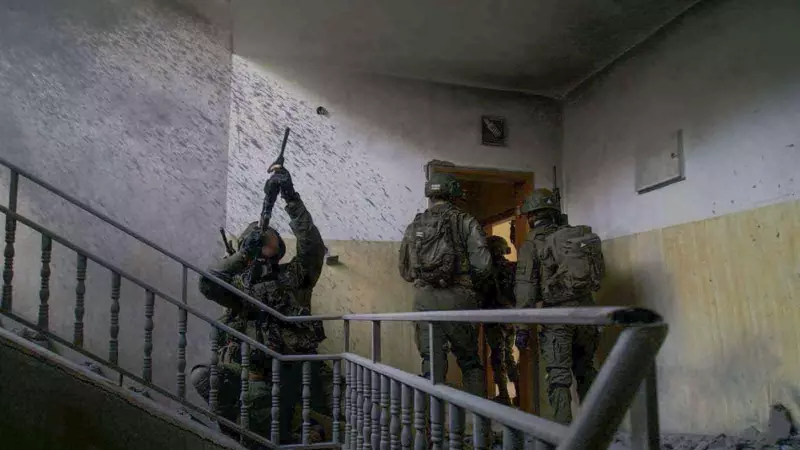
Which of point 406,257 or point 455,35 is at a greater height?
point 455,35

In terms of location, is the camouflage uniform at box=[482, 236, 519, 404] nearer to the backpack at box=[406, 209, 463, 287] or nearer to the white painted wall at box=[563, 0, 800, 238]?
the backpack at box=[406, 209, 463, 287]

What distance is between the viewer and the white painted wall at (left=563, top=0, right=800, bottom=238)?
3.18 metres

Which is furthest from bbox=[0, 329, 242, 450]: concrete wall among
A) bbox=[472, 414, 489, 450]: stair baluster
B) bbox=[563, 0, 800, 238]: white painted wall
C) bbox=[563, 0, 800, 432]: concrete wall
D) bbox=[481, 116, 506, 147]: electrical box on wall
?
bbox=[481, 116, 506, 147]: electrical box on wall

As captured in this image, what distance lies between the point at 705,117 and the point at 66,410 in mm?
3901

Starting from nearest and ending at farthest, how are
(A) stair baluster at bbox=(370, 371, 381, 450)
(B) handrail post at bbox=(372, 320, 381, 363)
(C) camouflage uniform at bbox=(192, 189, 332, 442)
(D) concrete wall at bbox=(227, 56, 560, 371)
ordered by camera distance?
1. (A) stair baluster at bbox=(370, 371, 381, 450)
2. (B) handrail post at bbox=(372, 320, 381, 363)
3. (C) camouflage uniform at bbox=(192, 189, 332, 442)
4. (D) concrete wall at bbox=(227, 56, 560, 371)

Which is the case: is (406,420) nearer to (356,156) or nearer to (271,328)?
(271,328)

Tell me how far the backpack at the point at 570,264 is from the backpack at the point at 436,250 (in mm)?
656

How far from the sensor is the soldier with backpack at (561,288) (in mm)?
3781

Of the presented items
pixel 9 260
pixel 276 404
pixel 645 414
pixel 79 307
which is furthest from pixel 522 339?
pixel 645 414

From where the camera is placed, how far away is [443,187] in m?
4.09

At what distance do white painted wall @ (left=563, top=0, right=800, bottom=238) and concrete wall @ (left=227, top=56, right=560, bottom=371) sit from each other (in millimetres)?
971

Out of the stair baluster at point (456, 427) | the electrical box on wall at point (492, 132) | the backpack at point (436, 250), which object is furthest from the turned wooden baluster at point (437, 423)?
the electrical box on wall at point (492, 132)

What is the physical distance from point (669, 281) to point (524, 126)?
2016 millimetres

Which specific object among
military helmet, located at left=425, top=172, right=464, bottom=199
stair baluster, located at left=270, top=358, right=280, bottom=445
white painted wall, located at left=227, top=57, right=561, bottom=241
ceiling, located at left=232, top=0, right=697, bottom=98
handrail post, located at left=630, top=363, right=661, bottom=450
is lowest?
stair baluster, located at left=270, top=358, right=280, bottom=445
